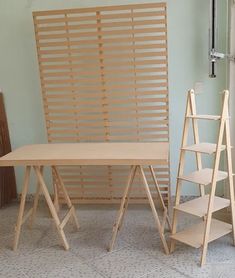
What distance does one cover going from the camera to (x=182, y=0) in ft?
10.4

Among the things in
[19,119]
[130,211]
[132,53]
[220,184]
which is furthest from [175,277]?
[19,119]

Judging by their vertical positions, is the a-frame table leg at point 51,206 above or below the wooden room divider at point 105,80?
below

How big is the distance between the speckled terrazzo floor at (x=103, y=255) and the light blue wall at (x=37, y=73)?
36.3 inches

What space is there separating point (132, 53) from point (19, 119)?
1.49m

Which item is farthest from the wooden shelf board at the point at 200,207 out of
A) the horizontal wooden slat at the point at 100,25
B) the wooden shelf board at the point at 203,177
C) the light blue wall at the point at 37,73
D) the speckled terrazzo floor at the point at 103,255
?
the horizontal wooden slat at the point at 100,25

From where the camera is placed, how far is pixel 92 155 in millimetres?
2549

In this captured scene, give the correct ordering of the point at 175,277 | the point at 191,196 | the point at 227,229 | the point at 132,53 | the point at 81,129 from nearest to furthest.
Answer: the point at 175,277 < the point at 227,229 < the point at 132,53 < the point at 81,129 < the point at 191,196

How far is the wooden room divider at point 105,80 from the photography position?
310cm

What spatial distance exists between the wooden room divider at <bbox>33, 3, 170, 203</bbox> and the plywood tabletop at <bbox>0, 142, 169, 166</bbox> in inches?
21.2

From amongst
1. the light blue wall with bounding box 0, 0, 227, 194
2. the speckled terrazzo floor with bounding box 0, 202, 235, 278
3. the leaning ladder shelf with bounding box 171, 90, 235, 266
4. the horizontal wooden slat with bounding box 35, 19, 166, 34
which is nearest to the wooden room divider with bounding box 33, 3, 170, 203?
the horizontal wooden slat with bounding box 35, 19, 166, 34

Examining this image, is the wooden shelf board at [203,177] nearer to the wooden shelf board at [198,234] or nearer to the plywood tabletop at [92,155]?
the plywood tabletop at [92,155]

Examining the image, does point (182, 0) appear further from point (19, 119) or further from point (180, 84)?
point (19, 119)

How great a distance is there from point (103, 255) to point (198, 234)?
0.77 metres

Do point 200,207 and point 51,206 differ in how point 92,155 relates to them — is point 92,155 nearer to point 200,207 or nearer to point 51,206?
point 51,206
